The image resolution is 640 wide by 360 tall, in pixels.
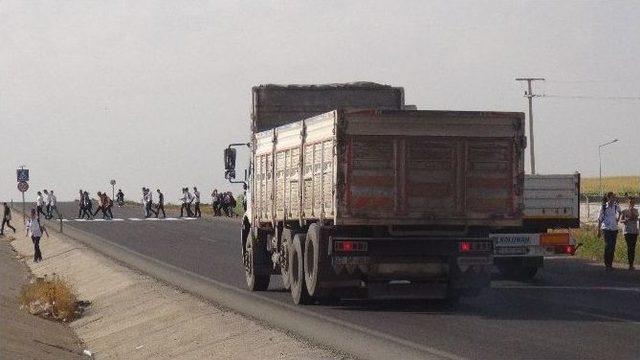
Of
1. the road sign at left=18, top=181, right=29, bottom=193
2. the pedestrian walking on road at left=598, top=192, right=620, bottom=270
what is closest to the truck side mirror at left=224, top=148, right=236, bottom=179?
the pedestrian walking on road at left=598, top=192, right=620, bottom=270

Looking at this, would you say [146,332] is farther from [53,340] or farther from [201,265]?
[201,265]

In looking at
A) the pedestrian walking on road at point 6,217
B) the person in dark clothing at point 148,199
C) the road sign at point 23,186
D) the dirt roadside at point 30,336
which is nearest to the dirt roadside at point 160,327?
the dirt roadside at point 30,336

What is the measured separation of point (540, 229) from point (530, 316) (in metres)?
7.25

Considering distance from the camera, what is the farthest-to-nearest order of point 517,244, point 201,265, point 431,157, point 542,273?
point 201,265, point 542,273, point 517,244, point 431,157

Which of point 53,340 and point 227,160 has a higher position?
point 227,160

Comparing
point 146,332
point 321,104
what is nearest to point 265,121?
point 321,104

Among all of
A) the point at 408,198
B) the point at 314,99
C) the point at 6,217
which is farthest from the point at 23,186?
the point at 408,198

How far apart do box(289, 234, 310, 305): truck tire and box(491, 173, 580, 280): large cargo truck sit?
520 centimetres

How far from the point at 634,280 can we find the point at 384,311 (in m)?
8.49

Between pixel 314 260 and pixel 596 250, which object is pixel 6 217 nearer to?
pixel 596 250

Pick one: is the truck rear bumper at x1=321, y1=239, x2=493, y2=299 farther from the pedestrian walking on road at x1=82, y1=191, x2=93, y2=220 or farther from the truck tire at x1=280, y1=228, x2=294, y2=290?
the pedestrian walking on road at x1=82, y1=191, x2=93, y2=220

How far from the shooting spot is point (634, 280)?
26.8 metres

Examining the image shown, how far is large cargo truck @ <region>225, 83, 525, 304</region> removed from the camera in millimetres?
19031

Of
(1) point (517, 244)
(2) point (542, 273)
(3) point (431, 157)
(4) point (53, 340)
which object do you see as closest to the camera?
(3) point (431, 157)
